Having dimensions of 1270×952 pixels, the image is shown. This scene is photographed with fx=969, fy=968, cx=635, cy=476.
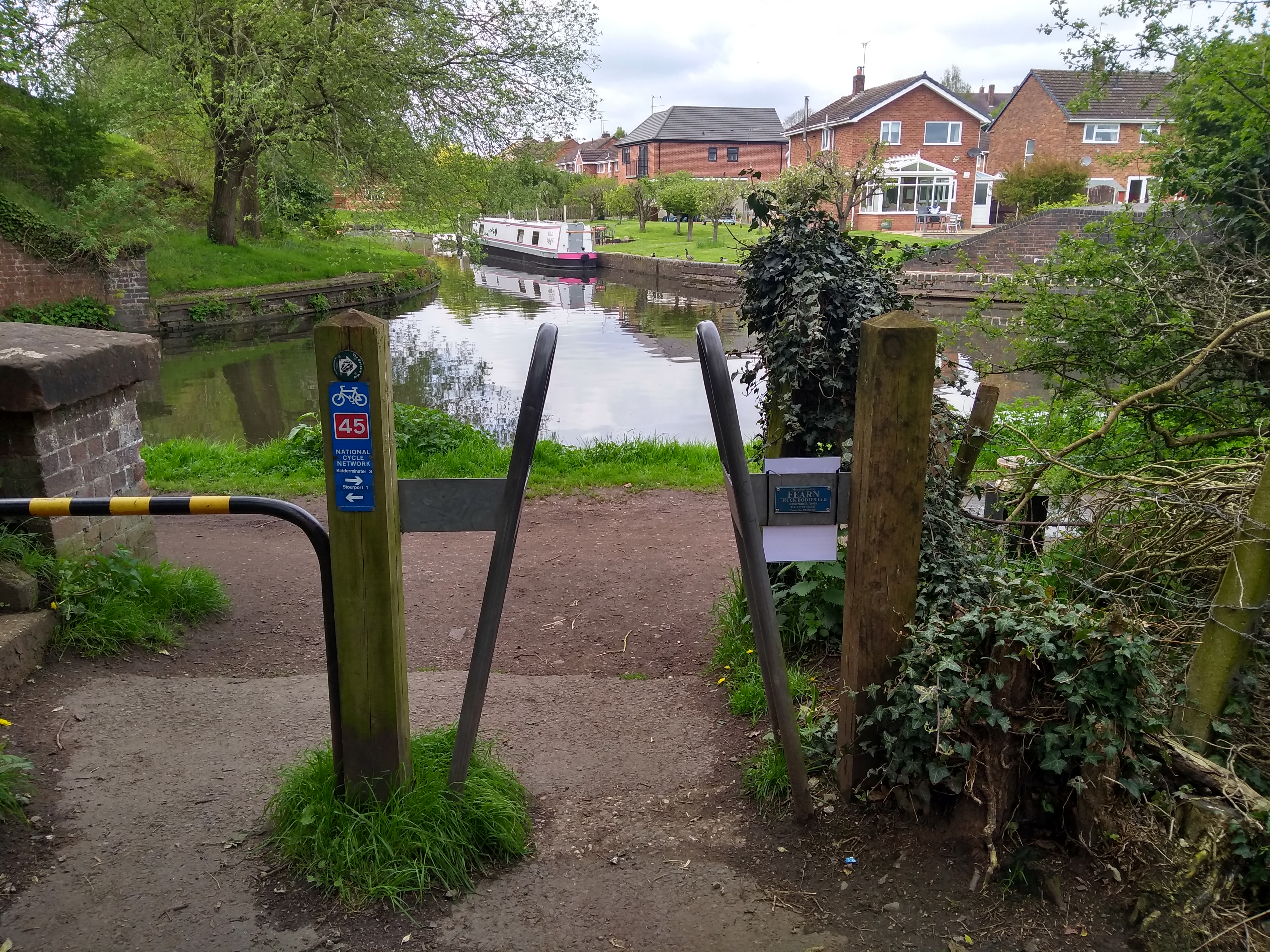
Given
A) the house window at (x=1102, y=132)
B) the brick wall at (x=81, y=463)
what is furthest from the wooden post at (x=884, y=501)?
the house window at (x=1102, y=132)

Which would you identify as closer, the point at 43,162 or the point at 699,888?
the point at 699,888

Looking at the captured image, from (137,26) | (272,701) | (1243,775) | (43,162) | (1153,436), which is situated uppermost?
(137,26)

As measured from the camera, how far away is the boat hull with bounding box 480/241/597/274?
4150cm

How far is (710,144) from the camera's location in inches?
2721

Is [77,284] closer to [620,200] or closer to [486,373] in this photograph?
A: [486,373]

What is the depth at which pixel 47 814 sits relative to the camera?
3037 millimetres

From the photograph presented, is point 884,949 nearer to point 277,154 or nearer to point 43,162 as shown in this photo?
point 277,154

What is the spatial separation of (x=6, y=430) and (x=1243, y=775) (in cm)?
492

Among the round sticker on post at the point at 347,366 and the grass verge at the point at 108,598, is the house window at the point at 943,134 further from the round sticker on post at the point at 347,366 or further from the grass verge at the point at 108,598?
the round sticker on post at the point at 347,366

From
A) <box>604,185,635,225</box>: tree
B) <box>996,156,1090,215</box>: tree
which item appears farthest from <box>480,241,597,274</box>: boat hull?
<box>996,156,1090,215</box>: tree

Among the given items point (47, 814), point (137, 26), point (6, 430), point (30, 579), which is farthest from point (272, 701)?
point (137, 26)

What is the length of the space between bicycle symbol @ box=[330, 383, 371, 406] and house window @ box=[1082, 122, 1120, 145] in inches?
1890

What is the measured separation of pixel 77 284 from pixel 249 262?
5.89m

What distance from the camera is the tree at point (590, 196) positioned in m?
60.9
